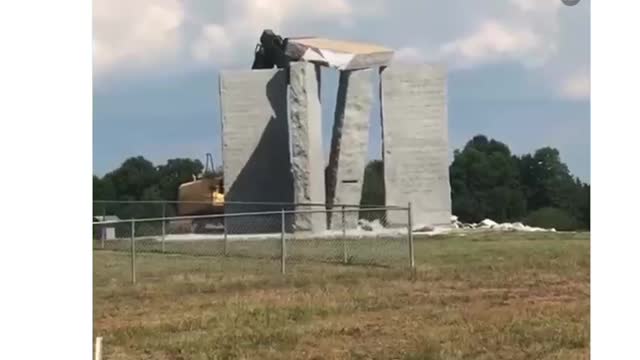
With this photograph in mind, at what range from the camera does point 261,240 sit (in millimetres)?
4723

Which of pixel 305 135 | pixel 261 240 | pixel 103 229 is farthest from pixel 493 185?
pixel 305 135

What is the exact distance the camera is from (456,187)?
17.0 ft

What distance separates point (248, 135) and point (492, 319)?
308 cm

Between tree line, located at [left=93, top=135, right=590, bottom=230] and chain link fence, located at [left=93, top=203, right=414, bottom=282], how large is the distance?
15 cm

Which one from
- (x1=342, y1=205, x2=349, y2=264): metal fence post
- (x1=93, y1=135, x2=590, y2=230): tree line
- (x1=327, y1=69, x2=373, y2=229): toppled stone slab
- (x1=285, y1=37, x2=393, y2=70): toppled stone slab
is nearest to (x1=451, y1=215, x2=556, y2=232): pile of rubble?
(x1=93, y1=135, x2=590, y2=230): tree line

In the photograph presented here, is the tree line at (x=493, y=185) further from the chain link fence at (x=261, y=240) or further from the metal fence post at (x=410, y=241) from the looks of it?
the metal fence post at (x=410, y=241)

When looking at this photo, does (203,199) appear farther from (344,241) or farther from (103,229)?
(103,229)

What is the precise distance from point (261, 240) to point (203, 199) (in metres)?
0.64

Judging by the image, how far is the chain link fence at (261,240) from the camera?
4188 mm

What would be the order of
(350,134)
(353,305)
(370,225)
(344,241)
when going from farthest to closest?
(350,134), (370,225), (344,241), (353,305)

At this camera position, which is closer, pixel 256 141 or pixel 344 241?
pixel 344 241
